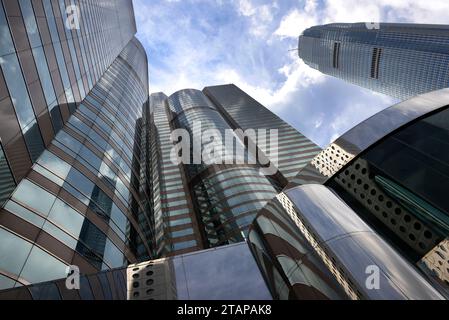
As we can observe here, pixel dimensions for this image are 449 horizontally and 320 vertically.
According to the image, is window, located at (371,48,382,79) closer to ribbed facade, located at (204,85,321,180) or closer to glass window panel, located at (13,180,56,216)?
ribbed facade, located at (204,85,321,180)

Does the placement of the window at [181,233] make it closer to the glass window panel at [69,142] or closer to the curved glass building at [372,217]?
the glass window panel at [69,142]

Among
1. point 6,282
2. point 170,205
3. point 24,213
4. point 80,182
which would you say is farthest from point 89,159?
point 170,205

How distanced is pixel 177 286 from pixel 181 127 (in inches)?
3522

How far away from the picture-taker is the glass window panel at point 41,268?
1270 centimetres

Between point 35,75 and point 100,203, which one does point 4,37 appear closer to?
point 35,75

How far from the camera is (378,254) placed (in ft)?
17.8

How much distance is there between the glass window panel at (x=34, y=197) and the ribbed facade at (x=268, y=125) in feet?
188

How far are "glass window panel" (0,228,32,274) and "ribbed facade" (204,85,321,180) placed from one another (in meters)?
60.0

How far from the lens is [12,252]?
12.6m

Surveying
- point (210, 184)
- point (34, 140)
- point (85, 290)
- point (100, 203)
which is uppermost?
point (210, 184)

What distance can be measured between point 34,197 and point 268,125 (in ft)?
319

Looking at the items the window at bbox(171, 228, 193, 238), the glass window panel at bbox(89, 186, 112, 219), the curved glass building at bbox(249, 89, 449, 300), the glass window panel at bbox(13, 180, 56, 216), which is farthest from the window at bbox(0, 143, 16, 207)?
the window at bbox(171, 228, 193, 238)

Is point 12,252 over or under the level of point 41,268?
over

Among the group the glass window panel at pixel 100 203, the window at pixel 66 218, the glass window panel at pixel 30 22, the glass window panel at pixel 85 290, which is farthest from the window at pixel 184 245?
the glass window panel at pixel 85 290
